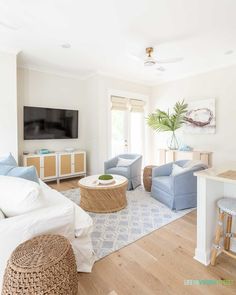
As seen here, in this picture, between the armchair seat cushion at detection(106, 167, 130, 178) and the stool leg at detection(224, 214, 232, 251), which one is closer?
the stool leg at detection(224, 214, 232, 251)

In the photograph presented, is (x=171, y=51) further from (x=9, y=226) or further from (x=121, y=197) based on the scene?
(x=9, y=226)

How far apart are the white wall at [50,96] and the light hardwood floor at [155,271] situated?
357 cm

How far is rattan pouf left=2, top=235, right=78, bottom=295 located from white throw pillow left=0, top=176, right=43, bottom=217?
0.93ft

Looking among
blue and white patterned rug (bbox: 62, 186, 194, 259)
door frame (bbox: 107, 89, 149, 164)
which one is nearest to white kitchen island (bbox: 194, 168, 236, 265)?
blue and white patterned rug (bbox: 62, 186, 194, 259)

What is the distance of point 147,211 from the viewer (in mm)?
3002

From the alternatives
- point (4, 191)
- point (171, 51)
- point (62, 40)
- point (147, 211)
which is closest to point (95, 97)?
point (62, 40)

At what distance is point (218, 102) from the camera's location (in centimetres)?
442

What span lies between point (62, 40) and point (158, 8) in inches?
66.5

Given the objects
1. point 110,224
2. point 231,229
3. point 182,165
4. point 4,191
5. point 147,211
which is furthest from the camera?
point 182,165

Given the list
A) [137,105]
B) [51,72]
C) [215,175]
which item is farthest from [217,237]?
[51,72]

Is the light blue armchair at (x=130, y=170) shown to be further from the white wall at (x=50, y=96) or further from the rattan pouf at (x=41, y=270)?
the rattan pouf at (x=41, y=270)

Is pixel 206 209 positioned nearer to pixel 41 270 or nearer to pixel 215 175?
pixel 215 175

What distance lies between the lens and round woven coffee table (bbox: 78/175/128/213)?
9.41 feet

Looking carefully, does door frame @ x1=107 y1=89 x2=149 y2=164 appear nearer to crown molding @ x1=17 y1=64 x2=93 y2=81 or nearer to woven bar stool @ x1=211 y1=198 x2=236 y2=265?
crown molding @ x1=17 y1=64 x2=93 y2=81
